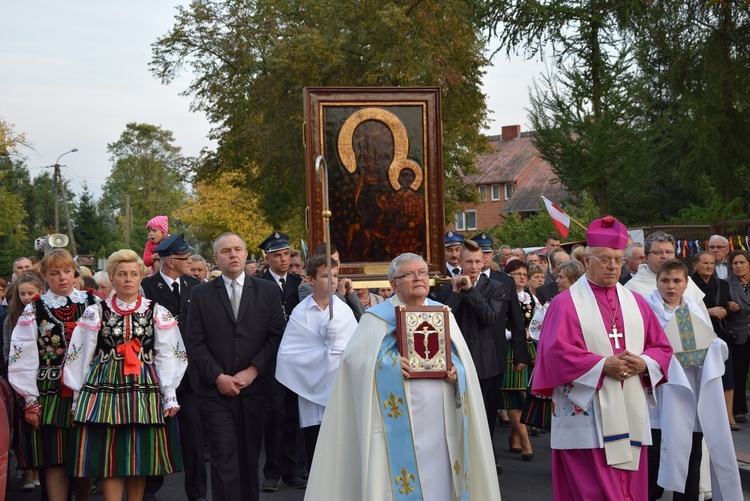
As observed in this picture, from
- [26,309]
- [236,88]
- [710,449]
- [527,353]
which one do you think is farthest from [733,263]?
[236,88]

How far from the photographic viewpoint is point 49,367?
7.61 metres

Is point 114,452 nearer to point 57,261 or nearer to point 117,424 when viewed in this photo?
point 117,424

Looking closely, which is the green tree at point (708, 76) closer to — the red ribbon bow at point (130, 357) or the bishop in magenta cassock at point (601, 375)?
the bishop in magenta cassock at point (601, 375)

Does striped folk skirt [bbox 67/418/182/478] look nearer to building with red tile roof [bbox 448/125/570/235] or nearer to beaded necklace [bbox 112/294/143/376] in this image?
beaded necklace [bbox 112/294/143/376]

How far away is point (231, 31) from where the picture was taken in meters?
35.3

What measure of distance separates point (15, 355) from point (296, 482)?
3.02m

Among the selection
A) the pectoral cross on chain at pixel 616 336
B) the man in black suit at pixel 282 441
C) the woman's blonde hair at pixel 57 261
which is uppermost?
the woman's blonde hair at pixel 57 261

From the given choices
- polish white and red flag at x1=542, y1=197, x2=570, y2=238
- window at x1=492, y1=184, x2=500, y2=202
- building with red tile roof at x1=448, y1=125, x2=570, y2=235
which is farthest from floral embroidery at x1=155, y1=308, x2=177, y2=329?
window at x1=492, y1=184, x2=500, y2=202

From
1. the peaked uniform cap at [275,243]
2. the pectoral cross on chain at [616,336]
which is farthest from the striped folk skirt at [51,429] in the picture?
the pectoral cross on chain at [616,336]

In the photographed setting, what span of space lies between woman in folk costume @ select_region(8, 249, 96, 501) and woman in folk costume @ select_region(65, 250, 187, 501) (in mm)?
429

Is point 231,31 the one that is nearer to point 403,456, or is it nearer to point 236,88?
point 236,88

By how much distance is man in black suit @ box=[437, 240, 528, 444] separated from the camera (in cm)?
888

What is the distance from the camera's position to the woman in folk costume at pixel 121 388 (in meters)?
6.98

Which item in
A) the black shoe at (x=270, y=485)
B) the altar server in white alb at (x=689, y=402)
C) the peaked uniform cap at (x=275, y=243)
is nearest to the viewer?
the altar server in white alb at (x=689, y=402)
